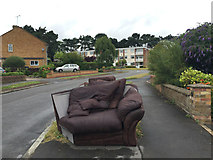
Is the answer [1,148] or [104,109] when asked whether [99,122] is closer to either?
[104,109]

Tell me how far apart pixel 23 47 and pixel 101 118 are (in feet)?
116

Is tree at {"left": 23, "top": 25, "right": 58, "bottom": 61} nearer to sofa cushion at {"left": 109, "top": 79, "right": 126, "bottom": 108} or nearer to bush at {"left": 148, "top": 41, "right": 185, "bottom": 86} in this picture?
bush at {"left": 148, "top": 41, "right": 185, "bottom": 86}

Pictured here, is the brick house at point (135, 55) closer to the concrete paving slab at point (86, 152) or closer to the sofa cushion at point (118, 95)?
the sofa cushion at point (118, 95)

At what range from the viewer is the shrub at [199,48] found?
7.86 meters

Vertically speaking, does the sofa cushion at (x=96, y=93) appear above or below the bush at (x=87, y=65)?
below

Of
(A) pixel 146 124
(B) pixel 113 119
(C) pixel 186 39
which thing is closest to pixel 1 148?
(B) pixel 113 119

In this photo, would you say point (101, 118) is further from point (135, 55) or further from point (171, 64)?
point (135, 55)

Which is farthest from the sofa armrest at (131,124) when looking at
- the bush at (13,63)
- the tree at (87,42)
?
→ the tree at (87,42)

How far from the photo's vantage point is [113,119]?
3.34m

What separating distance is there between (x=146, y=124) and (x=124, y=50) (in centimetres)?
7454

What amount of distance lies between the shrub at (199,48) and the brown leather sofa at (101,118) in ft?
17.9

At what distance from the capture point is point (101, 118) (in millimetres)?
3393

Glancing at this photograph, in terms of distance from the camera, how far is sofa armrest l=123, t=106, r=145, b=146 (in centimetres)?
325

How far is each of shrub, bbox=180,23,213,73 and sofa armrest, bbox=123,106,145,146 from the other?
5949 mm
